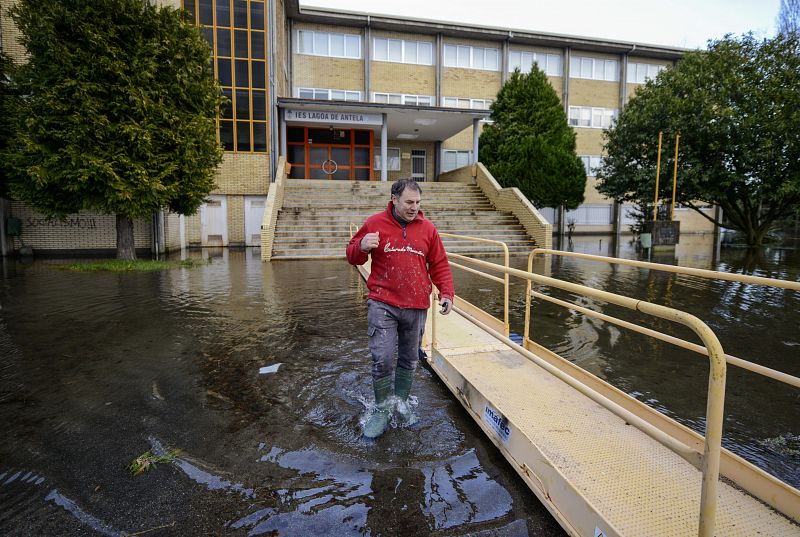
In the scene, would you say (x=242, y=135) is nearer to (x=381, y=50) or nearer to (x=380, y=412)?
(x=381, y=50)

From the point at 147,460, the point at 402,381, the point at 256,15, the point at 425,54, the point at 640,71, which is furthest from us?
the point at 640,71

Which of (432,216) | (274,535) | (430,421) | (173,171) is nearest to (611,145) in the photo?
(432,216)

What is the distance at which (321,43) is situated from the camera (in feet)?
88.1

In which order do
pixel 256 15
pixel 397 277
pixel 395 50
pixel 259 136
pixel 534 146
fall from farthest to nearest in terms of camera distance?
pixel 395 50 → pixel 534 146 → pixel 259 136 → pixel 256 15 → pixel 397 277

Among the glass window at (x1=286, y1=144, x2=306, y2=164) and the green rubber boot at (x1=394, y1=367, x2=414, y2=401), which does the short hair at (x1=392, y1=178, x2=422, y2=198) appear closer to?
the green rubber boot at (x1=394, y1=367, x2=414, y2=401)

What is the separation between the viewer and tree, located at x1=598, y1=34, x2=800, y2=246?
1614 cm

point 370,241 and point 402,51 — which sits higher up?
point 402,51

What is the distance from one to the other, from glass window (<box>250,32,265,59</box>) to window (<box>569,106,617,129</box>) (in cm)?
2083

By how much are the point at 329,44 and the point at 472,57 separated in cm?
884

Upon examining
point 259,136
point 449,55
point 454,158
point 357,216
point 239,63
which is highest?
point 449,55

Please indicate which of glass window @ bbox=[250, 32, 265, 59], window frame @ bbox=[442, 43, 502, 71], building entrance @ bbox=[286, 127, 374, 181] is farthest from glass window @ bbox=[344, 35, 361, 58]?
glass window @ bbox=[250, 32, 265, 59]

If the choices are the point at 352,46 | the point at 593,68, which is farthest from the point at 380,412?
the point at 593,68

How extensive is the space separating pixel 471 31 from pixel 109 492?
3048 cm

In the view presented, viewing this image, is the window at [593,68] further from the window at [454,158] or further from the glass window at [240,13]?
the glass window at [240,13]
